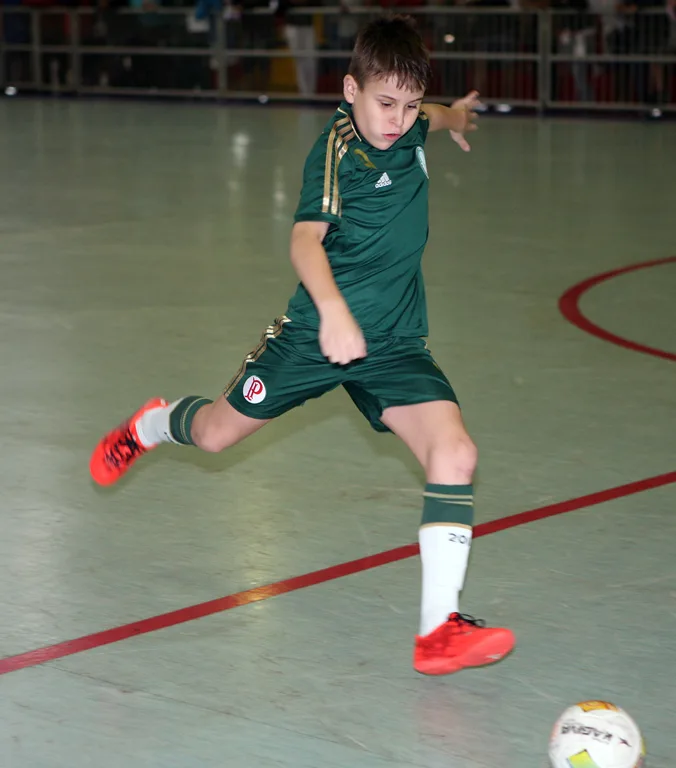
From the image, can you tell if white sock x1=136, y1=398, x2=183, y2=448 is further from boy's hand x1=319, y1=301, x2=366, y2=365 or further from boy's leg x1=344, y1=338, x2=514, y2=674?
boy's hand x1=319, y1=301, x2=366, y2=365

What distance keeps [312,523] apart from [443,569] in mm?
1110

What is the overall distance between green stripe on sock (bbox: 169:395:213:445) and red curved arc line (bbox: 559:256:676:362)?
9.91 feet

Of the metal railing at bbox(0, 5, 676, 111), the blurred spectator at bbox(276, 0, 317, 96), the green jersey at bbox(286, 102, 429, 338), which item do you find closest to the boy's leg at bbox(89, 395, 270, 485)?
the green jersey at bbox(286, 102, 429, 338)

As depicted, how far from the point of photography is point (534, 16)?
1884cm

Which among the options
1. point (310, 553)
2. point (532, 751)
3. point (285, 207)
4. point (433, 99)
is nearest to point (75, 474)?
point (310, 553)

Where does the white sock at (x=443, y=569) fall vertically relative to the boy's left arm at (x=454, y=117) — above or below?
below

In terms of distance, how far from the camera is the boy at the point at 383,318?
3.51 m

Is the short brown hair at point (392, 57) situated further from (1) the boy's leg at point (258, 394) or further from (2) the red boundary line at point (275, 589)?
(2) the red boundary line at point (275, 589)

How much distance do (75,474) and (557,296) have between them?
12.4 ft

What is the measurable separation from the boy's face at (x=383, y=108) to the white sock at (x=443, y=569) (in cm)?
102

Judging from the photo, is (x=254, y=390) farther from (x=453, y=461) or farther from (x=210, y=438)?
(x=453, y=461)

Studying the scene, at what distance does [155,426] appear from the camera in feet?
14.8

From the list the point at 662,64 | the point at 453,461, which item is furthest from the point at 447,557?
the point at 662,64

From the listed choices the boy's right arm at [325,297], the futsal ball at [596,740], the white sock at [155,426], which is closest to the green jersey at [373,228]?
the boy's right arm at [325,297]
